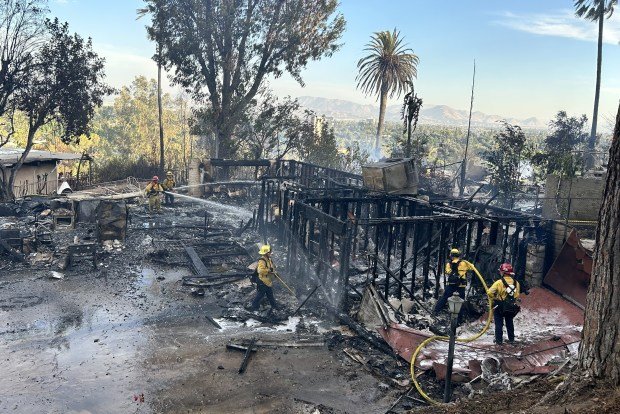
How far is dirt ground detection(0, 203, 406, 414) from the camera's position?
24.8 feet

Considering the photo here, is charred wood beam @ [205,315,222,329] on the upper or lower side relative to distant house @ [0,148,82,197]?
lower

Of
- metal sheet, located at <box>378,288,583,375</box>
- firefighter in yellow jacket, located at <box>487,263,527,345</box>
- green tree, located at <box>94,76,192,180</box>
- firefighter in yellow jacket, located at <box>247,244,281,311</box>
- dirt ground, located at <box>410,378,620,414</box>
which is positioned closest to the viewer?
dirt ground, located at <box>410,378,620,414</box>

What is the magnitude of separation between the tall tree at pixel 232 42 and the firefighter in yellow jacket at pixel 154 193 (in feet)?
36.7

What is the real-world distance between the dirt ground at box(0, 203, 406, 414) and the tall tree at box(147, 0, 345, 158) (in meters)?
21.0

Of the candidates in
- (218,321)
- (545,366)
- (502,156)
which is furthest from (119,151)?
(545,366)

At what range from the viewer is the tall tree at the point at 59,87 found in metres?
24.1

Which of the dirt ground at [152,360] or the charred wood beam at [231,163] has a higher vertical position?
the charred wood beam at [231,163]

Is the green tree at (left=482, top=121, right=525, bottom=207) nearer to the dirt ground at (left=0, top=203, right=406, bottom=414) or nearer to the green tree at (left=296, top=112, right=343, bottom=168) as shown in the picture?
the green tree at (left=296, top=112, right=343, bottom=168)

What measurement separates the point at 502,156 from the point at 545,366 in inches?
748

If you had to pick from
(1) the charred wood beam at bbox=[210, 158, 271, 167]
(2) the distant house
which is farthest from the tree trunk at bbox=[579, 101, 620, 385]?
(2) the distant house

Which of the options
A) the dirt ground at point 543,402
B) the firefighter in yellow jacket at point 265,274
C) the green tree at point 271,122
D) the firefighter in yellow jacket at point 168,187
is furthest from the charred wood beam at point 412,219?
the green tree at point 271,122

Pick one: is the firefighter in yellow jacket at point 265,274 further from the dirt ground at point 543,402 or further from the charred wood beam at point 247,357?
the dirt ground at point 543,402

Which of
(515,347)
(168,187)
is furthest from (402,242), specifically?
(168,187)

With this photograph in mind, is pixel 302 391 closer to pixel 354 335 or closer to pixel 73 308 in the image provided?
pixel 354 335
